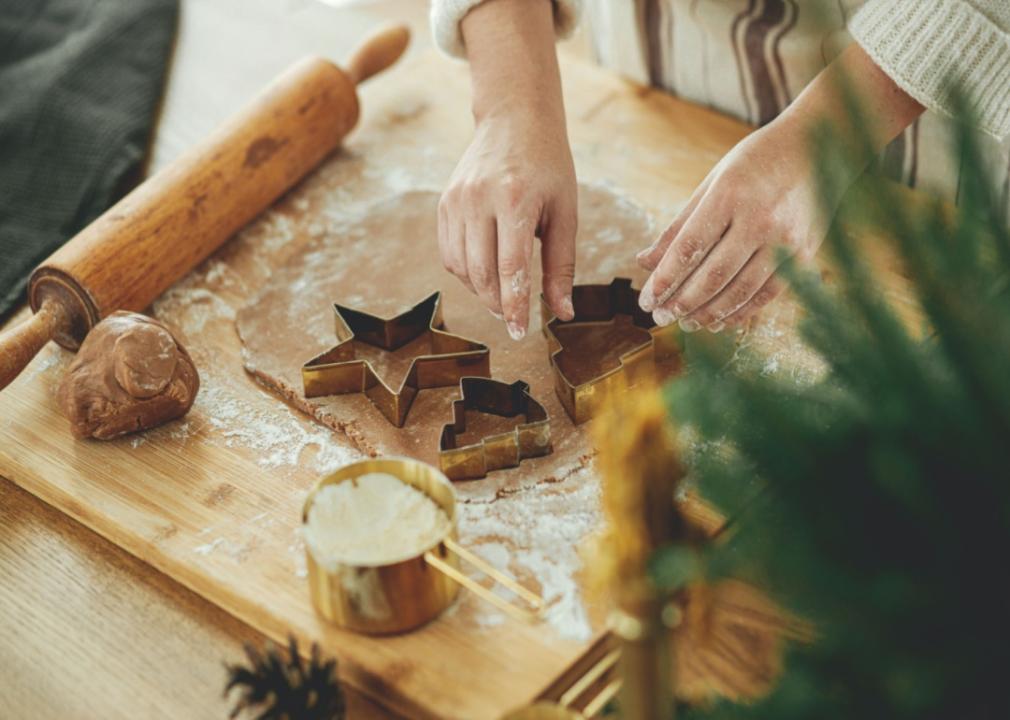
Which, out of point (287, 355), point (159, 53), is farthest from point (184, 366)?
point (159, 53)

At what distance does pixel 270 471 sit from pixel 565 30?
2.72 ft

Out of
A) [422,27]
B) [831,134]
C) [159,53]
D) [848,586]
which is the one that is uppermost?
[831,134]

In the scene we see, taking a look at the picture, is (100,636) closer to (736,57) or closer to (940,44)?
(940,44)

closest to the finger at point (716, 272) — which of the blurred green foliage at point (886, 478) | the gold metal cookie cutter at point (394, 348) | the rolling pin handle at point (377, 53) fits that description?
the gold metal cookie cutter at point (394, 348)

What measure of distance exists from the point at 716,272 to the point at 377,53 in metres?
0.94

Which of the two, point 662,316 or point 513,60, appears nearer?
point 662,316

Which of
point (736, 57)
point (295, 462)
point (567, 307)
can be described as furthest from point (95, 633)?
point (736, 57)

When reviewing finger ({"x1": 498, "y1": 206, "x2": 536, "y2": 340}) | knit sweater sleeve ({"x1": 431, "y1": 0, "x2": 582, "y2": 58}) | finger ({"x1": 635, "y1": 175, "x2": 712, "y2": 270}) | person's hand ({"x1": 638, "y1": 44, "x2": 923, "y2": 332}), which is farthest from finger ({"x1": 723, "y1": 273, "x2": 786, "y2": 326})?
knit sweater sleeve ({"x1": 431, "y1": 0, "x2": 582, "y2": 58})

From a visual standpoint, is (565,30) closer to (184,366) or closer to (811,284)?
(184,366)

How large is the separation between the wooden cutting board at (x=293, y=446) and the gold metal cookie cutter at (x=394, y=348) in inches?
2.8

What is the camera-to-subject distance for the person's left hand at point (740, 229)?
50.1 inches

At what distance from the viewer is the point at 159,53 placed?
215 cm

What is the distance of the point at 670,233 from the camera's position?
1339 mm

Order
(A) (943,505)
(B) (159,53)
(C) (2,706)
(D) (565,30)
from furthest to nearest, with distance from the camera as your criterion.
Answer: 1. (B) (159,53)
2. (D) (565,30)
3. (C) (2,706)
4. (A) (943,505)
